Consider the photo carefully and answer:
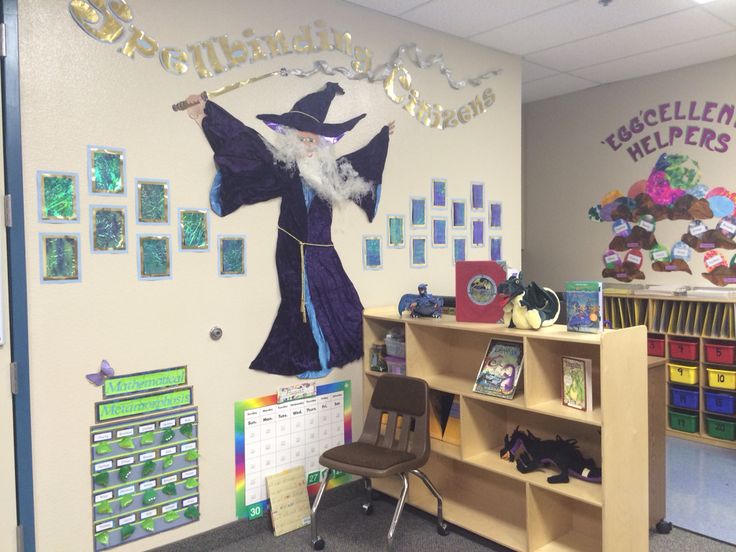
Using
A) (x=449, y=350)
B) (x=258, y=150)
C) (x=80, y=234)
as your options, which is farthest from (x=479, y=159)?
(x=80, y=234)

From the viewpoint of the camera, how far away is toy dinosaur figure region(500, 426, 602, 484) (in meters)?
2.59

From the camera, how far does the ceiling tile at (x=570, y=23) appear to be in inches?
134

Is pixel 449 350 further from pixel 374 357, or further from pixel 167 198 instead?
pixel 167 198

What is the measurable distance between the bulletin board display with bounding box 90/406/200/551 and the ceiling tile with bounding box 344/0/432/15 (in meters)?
2.31

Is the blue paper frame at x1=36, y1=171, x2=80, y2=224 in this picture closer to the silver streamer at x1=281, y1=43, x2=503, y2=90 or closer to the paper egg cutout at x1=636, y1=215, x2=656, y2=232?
the silver streamer at x1=281, y1=43, x2=503, y2=90

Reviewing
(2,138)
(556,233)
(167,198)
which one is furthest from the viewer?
(556,233)

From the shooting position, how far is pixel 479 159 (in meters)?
3.99

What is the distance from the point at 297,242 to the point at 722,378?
3.15 meters

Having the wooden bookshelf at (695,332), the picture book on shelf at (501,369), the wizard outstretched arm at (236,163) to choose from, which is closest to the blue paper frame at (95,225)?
the wizard outstretched arm at (236,163)

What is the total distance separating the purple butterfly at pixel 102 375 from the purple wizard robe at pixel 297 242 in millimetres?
696

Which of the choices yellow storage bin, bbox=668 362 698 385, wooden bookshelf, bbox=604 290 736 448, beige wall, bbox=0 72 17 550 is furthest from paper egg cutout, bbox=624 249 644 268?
beige wall, bbox=0 72 17 550

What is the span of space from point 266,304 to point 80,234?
0.94 m

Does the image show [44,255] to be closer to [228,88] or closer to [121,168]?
[121,168]

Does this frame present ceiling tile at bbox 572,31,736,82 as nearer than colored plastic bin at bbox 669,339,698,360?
Yes
